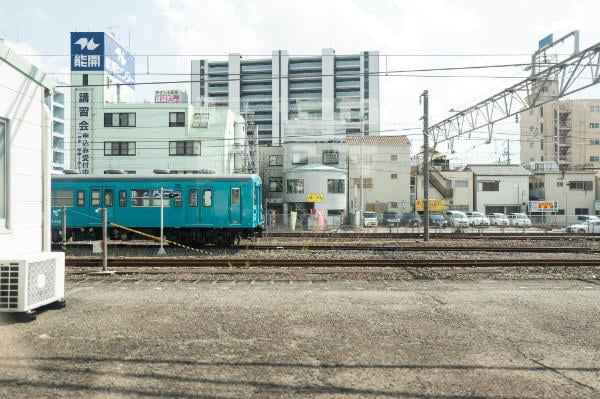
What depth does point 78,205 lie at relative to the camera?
18156mm

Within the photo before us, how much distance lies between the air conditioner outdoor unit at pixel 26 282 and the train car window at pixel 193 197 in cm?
1072

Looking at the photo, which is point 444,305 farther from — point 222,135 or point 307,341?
point 222,135

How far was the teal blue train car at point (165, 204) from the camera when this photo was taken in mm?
17859

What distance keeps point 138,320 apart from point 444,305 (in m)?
4.93

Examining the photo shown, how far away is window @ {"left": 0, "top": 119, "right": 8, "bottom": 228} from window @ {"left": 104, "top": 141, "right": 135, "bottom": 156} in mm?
34752

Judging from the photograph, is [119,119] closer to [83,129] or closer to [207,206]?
[83,129]

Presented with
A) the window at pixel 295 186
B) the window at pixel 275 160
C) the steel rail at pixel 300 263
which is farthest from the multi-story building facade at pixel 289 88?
the steel rail at pixel 300 263

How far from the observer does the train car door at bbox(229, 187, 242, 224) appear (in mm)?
17812

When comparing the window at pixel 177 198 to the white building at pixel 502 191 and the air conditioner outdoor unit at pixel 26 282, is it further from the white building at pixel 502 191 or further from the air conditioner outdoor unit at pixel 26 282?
the white building at pixel 502 191

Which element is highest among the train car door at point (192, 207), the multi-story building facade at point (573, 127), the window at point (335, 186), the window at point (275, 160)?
the multi-story building facade at point (573, 127)

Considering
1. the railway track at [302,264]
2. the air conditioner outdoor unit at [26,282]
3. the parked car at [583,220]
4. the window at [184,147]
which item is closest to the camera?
the air conditioner outdoor unit at [26,282]

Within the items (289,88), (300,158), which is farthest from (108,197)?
(289,88)

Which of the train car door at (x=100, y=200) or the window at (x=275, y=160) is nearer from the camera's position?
the train car door at (x=100, y=200)

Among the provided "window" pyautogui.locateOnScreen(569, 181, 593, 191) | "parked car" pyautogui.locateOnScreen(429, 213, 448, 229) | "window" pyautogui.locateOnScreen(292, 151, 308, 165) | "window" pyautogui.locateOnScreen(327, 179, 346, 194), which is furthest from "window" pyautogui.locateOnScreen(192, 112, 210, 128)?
"window" pyautogui.locateOnScreen(569, 181, 593, 191)
